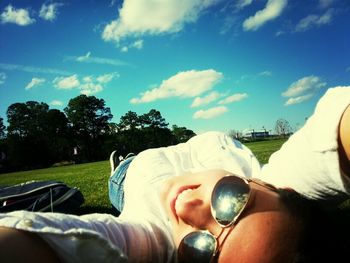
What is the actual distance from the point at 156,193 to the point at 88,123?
285 ft

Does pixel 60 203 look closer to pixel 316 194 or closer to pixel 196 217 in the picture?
pixel 196 217

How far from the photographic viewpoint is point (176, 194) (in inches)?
85.4

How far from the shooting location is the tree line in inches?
2813

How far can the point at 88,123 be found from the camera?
285 feet

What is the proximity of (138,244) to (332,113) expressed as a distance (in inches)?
45.2

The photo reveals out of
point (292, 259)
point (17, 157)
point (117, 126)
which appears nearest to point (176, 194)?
point (292, 259)

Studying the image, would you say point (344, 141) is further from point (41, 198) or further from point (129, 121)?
point (129, 121)

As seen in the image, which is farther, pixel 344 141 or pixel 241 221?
pixel 241 221

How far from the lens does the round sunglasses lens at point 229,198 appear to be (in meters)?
1.84

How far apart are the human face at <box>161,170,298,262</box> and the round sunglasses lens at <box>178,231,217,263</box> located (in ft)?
0.14

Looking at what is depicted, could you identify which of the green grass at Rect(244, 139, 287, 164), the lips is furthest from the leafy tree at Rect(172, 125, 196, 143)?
the lips

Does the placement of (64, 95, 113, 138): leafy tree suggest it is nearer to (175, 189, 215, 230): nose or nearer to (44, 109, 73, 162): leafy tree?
(44, 109, 73, 162): leafy tree

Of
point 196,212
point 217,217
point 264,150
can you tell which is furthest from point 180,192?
point 264,150

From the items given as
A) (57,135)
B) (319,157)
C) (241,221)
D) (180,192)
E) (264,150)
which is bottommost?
(264,150)
